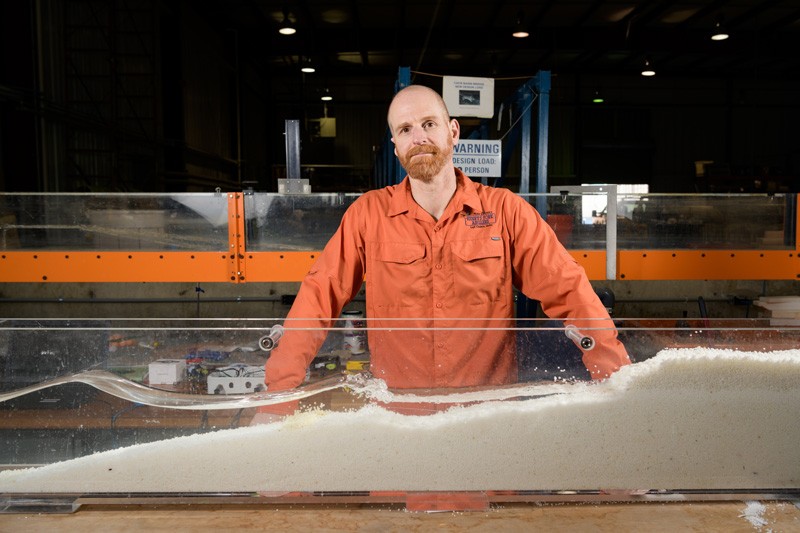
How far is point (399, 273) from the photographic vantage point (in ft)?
6.43

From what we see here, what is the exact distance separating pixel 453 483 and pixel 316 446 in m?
0.25

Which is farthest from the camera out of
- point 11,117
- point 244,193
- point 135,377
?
point 11,117

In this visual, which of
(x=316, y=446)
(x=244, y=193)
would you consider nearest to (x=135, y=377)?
(x=316, y=446)

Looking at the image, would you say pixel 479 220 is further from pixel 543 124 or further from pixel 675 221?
pixel 675 221

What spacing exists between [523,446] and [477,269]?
91 centimetres

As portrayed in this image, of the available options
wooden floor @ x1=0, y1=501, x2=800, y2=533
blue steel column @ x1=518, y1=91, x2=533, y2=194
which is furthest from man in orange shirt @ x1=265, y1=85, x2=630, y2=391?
blue steel column @ x1=518, y1=91, x2=533, y2=194

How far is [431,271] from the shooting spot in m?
1.95

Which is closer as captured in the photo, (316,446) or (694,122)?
(316,446)

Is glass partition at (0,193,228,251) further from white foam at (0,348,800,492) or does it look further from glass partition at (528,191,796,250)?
white foam at (0,348,800,492)

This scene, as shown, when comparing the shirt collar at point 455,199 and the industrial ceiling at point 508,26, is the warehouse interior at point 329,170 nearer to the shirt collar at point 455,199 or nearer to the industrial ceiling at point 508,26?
the industrial ceiling at point 508,26

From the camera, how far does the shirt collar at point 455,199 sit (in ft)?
6.41

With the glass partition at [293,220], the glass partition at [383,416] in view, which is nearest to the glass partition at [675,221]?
the glass partition at [293,220]

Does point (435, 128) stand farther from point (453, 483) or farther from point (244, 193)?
point (244, 193)

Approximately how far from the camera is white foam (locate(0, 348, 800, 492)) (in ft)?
3.48
